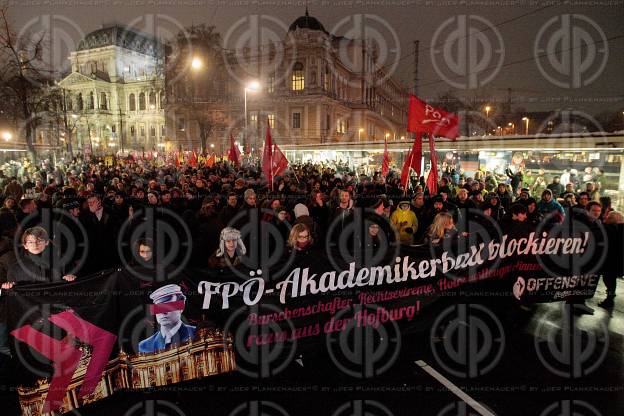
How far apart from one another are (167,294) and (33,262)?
Result: 5.36 feet

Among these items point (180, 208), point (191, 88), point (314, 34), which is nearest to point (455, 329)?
point (180, 208)

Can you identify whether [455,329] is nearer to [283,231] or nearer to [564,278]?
[564,278]

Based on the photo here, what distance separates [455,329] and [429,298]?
2.99 feet

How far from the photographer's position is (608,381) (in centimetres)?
475

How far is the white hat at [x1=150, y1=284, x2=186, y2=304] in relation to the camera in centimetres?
423

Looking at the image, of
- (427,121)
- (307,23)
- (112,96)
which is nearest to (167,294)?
(427,121)

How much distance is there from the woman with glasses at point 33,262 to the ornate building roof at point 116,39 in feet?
346

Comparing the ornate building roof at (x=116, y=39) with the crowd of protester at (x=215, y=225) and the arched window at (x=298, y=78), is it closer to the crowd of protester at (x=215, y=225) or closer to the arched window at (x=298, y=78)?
the arched window at (x=298, y=78)

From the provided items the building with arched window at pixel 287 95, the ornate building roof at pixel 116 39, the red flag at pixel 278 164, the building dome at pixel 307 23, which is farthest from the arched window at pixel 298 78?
the ornate building roof at pixel 116 39

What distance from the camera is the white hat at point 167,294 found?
4.23 meters

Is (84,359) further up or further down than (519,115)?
further down

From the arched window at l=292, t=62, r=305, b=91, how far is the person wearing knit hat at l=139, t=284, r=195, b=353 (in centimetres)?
5923

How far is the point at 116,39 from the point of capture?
99.5m

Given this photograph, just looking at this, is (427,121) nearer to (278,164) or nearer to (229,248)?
(278,164)
